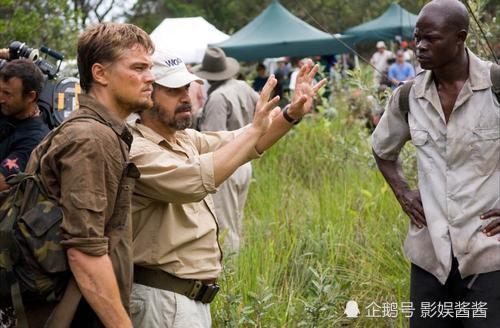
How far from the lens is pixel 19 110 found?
5363 mm

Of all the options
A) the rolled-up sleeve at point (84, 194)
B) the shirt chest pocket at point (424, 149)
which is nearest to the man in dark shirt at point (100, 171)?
the rolled-up sleeve at point (84, 194)

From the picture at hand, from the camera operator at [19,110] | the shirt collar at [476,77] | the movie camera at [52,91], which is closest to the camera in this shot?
the shirt collar at [476,77]

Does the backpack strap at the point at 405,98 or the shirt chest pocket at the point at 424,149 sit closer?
the shirt chest pocket at the point at 424,149

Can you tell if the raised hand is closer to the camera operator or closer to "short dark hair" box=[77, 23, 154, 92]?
"short dark hair" box=[77, 23, 154, 92]

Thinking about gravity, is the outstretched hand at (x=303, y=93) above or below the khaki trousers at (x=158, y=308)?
above

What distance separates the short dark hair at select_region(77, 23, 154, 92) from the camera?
11.8 ft

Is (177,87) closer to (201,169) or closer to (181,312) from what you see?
(201,169)

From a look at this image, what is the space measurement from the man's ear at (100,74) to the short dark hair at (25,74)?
5.96ft

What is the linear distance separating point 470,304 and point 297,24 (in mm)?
18445

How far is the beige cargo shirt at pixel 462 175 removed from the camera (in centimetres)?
432

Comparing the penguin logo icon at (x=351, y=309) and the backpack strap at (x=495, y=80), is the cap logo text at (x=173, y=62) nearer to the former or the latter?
the backpack strap at (x=495, y=80)

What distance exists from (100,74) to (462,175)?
164 cm

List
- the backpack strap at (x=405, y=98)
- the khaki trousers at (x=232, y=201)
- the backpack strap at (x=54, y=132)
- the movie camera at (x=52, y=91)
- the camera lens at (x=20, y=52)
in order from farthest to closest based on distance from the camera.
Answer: the khaki trousers at (x=232, y=201)
the camera lens at (x=20, y=52)
the movie camera at (x=52, y=91)
the backpack strap at (x=405, y=98)
the backpack strap at (x=54, y=132)

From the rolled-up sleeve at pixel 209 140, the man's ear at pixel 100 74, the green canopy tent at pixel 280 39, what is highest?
the man's ear at pixel 100 74
